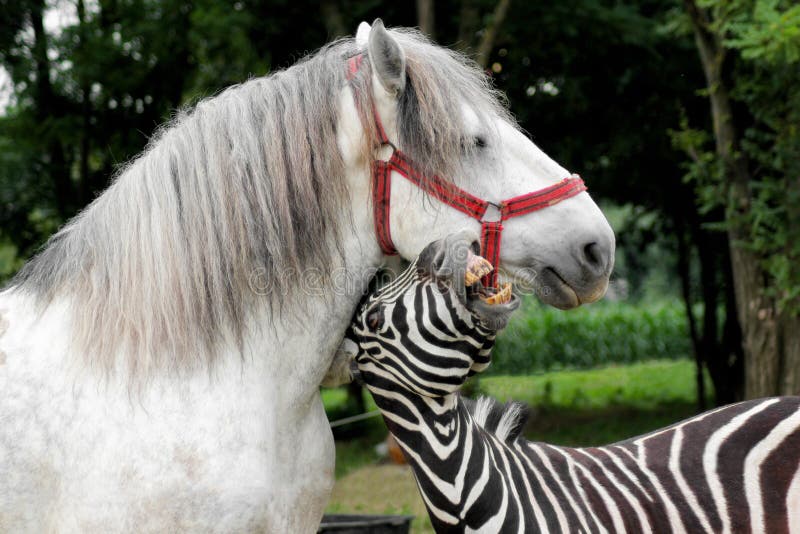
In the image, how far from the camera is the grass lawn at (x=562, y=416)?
21.7ft

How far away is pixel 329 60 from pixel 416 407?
94cm

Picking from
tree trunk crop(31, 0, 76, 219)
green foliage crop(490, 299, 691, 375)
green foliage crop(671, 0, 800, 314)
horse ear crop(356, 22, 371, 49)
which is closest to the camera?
horse ear crop(356, 22, 371, 49)

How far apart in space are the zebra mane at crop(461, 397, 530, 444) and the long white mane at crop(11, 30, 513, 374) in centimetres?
64

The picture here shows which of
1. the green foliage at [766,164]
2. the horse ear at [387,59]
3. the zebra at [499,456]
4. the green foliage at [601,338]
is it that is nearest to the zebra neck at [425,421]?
the zebra at [499,456]

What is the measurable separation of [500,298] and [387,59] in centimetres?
65

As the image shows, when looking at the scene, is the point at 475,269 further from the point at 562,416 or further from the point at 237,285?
the point at 562,416

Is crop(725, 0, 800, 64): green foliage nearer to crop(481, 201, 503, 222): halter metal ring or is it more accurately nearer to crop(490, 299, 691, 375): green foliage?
crop(481, 201, 503, 222): halter metal ring

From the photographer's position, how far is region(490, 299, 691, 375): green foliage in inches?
583

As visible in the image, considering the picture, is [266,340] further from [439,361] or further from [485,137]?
[485,137]

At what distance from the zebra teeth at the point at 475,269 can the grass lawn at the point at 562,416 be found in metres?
3.47

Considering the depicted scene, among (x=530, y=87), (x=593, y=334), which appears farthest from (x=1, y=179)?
(x=593, y=334)

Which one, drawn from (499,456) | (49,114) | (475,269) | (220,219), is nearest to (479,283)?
(475,269)

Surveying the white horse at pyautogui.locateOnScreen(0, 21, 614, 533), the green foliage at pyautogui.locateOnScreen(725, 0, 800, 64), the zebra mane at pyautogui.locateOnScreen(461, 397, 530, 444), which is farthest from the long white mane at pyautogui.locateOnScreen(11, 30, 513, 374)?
the green foliage at pyautogui.locateOnScreen(725, 0, 800, 64)

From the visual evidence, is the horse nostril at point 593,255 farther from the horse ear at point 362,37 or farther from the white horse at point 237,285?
the horse ear at point 362,37
